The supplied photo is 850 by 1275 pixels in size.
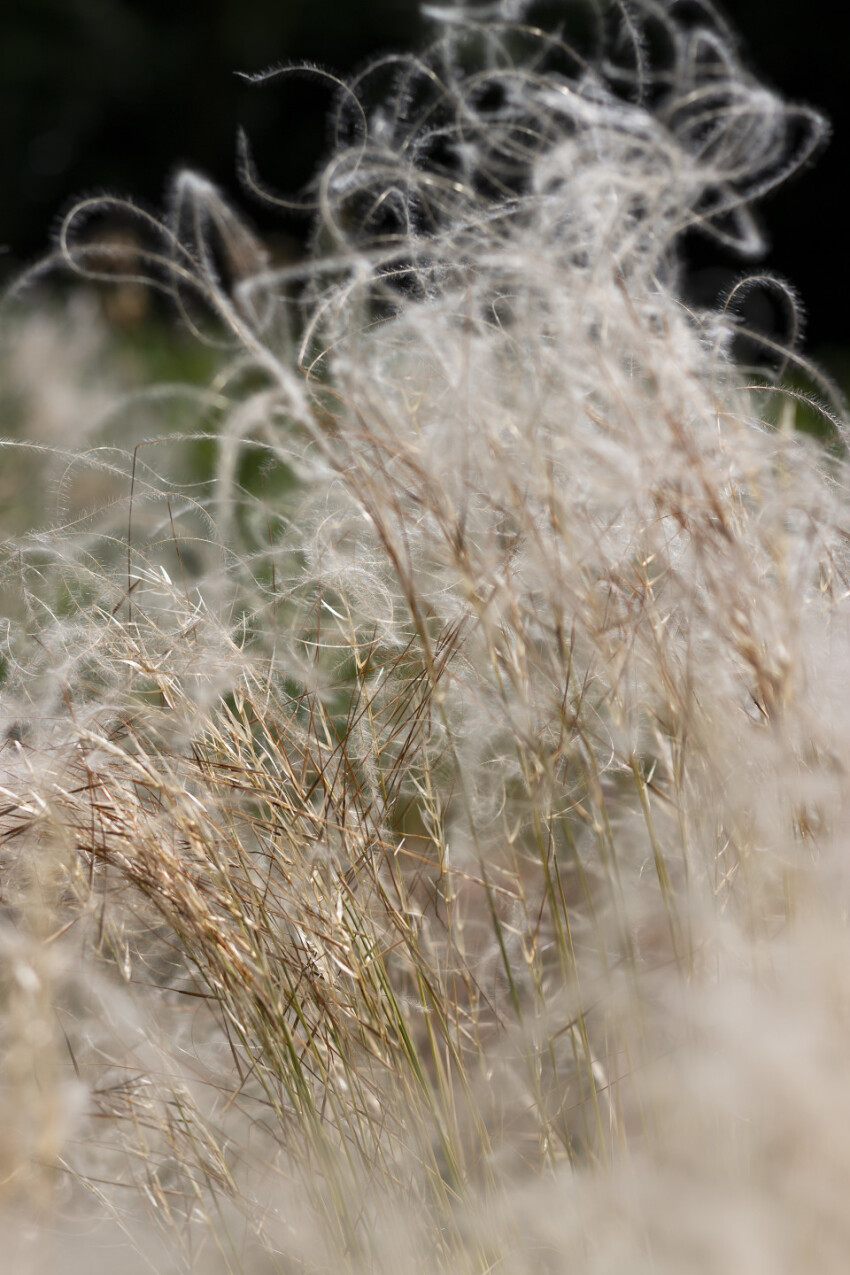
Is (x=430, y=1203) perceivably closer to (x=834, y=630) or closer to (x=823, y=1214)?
(x=823, y=1214)

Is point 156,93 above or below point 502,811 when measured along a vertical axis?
below

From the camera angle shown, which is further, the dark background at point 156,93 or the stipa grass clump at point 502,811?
the dark background at point 156,93

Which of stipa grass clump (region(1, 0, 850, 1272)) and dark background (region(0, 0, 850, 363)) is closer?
stipa grass clump (region(1, 0, 850, 1272))

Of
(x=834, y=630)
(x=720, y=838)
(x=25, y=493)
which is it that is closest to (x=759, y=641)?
(x=834, y=630)
